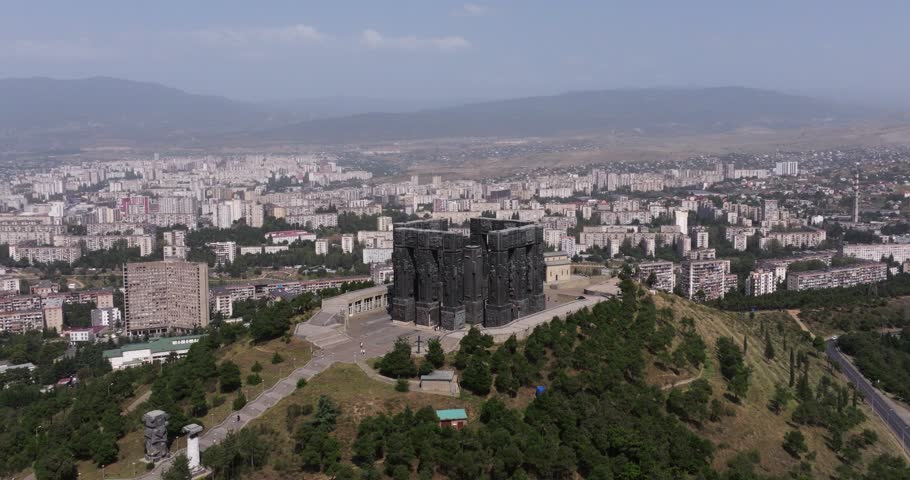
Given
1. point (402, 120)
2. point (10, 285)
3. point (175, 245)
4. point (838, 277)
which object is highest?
point (402, 120)

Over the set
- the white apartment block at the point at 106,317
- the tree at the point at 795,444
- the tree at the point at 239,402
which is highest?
the tree at the point at 239,402

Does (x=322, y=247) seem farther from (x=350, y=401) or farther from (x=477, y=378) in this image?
(x=350, y=401)

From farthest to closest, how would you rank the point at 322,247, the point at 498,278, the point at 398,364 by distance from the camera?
the point at 322,247
the point at 498,278
the point at 398,364

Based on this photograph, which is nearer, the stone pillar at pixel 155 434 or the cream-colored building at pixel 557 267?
the stone pillar at pixel 155 434

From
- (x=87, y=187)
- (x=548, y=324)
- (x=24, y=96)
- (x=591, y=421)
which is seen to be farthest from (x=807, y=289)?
(x=24, y=96)

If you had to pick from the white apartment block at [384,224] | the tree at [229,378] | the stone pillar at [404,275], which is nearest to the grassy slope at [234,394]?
the tree at [229,378]

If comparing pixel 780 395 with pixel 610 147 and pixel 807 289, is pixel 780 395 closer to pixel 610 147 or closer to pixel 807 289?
pixel 807 289

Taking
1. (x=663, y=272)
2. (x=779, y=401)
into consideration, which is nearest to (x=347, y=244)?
(x=663, y=272)

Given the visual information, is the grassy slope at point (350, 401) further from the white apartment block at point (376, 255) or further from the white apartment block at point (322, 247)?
the white apartment block at point (322, 247)
